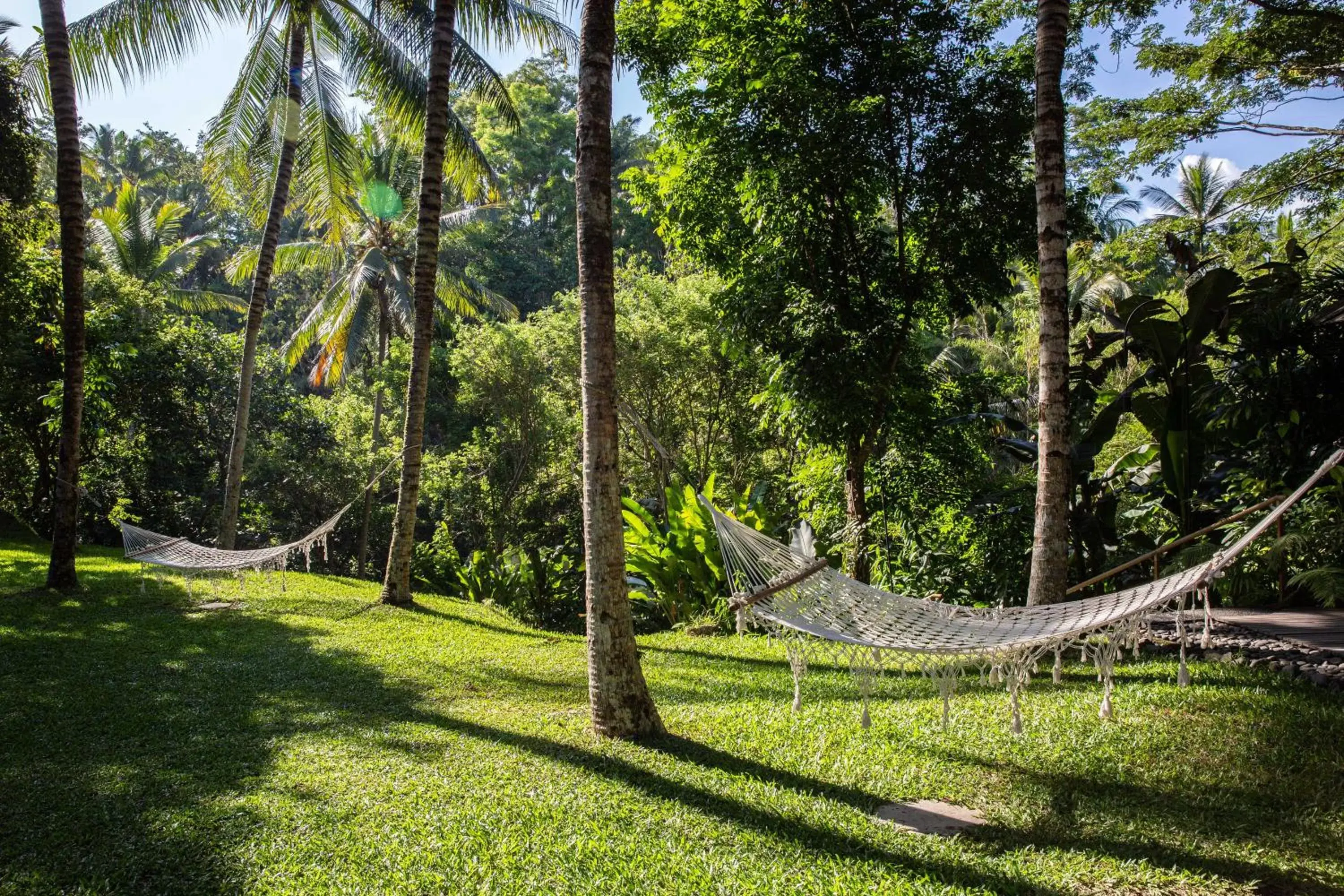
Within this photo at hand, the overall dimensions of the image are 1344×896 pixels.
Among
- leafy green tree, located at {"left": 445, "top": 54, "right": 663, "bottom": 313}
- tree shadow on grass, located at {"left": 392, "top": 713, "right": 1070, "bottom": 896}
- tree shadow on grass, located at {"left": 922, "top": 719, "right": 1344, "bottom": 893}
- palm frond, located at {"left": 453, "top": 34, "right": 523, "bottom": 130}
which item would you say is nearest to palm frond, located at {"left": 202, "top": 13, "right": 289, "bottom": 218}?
palm frond, located at {"left": 453, "top": 34, "right": 523, "bottom": 130}

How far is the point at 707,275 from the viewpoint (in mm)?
10016

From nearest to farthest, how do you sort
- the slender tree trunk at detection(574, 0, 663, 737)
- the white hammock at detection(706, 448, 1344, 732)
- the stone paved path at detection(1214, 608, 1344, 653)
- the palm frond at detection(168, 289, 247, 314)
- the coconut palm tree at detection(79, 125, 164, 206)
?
the white hammock at detection(706, 448, 1344, 732) < the slender tree trunk at detection(574, 0, 663, 737) < the stone paved path at detection(1214, 608, 1344, 653) < the palm frond at detection(168, 289, 247, 314) < the coconut palm tree at detection(79, 125, 164, 206)

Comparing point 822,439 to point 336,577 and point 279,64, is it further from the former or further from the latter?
point 279,64

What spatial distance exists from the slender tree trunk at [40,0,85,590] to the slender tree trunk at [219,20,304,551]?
80.2 inches

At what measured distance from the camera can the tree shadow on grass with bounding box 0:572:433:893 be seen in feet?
8.55

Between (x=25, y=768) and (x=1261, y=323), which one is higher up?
(x=1261, y=323)

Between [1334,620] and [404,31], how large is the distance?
933 cm

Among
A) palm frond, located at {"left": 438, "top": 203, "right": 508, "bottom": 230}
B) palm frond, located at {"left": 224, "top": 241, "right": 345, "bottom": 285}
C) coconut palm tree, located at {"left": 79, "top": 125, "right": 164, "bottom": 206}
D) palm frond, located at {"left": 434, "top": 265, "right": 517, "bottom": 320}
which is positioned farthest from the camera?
coconut palm tree, located at {"left": 79, "top": 125, "right": 164, "bottom": 206}

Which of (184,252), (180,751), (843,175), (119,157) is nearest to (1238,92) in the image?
(843,175)

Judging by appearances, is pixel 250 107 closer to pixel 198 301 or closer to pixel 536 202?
pixel 198 301

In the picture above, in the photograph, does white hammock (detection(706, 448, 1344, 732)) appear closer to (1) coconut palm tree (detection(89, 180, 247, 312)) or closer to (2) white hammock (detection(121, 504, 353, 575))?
(2) white hammock (detection(121, 504, 353, 575))

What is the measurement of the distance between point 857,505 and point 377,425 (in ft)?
30.2

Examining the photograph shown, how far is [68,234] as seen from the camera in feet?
22.1

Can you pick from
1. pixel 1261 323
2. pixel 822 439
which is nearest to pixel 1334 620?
pixel 1261 323
